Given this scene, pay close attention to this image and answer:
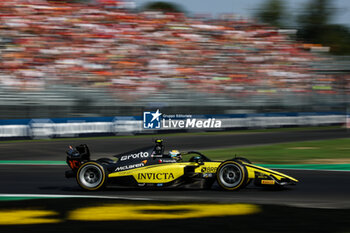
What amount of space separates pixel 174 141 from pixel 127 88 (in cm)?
593

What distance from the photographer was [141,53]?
92.4 feet

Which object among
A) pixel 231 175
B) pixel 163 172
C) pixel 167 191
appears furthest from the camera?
pixel 167 191

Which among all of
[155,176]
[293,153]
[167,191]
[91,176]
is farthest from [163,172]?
[293,153]

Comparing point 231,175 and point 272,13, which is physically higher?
point 272,13

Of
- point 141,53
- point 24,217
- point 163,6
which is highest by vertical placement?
point 163,6

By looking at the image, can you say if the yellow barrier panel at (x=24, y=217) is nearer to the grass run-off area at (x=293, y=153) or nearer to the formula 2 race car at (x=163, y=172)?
the formula 2 race car at (x=163, y=172)

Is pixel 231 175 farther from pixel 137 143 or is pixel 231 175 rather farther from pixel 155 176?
pixel 137 143

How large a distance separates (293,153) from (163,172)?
8.56 m

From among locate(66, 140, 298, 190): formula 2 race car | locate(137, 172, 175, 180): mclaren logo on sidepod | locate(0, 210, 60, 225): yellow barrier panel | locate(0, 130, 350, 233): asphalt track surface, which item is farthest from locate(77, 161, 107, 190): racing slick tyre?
locate(0, 210, 60, 225): yellow barrier panel

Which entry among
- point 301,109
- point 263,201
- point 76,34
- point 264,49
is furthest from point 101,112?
point 263,201

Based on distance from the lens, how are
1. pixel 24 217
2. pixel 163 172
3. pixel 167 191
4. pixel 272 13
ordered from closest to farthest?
pixel 24 217
pixel 163 172
pixel 167 191
pixel 272 13

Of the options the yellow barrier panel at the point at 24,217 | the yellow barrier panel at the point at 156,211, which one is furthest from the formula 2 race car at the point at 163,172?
the yellow barrier panel at the point at 24,217

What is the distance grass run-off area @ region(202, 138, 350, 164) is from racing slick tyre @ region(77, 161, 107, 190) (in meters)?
6.46

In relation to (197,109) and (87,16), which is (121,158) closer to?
(197,109)
